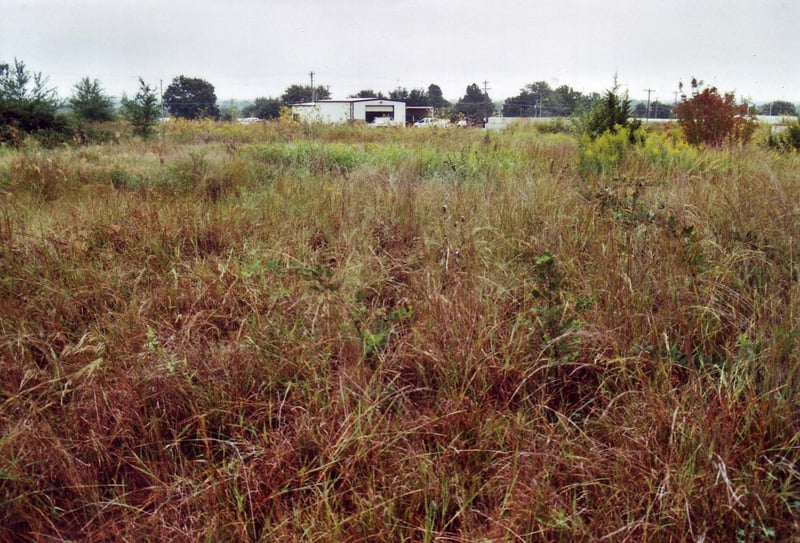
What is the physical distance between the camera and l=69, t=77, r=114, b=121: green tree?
21.8m

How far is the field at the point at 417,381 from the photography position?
5.19 ft

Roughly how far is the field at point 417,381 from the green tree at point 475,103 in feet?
188

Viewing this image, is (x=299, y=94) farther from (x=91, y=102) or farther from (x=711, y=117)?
(x=711, y=117)

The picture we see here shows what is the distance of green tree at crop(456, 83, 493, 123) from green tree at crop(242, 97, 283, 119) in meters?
20.6

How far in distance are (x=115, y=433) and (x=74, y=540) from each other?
40cm

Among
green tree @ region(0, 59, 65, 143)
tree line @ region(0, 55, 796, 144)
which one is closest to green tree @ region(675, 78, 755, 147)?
tree line @ region(0, 55, 796, 144)

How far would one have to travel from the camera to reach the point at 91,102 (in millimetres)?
22156

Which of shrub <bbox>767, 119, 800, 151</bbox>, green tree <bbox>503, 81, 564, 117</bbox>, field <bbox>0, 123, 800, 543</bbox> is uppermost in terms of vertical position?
green tree <bbox>503, 81, 564, 117</bbox>

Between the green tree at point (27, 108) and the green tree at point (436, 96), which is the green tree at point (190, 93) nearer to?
the green tree at point (436, 96)

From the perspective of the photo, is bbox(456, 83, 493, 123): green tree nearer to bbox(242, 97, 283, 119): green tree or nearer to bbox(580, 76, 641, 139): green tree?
bbox(242, 97, 283, 119): green tree

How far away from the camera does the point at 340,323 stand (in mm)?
2436

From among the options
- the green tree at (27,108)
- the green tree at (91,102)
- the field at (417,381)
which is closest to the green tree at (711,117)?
the field at (417,381)

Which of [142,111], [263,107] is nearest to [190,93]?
[263,107]

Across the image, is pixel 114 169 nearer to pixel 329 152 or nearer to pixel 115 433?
pixel 329 152
